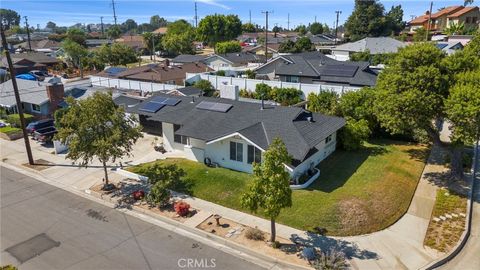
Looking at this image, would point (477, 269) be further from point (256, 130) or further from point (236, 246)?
point (256, 130)

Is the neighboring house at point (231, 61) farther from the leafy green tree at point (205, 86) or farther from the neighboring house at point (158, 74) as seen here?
the leafy green tree at point (205, 86)

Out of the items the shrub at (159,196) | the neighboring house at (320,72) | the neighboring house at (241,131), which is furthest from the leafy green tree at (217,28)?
the shrub at (159,196)

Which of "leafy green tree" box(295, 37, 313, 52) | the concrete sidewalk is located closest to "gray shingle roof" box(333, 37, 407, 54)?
"leafy green tree" box(295, 37, 313, 52)

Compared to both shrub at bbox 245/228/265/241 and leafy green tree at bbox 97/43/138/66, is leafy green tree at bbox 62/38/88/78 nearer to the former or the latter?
leafy green tree at bbox 97/43/138/66

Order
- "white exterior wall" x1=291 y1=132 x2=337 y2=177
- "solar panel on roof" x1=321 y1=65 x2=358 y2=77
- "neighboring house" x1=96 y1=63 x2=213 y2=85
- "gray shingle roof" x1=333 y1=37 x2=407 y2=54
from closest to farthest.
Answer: "white exterior wall" x1=291 y1=132 x2=337 y2=177, "solar panel on roof" x1=321 y1=65 x2=358 y2=77, "neighboring house" x1=96 y1=63 x2=213 y2=85, "gray shingle roof" x1=333 y1=37 x2=407 y2=54

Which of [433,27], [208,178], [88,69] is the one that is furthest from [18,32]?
[208,178]

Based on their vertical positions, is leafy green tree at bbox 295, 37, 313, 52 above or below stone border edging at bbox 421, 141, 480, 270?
above
